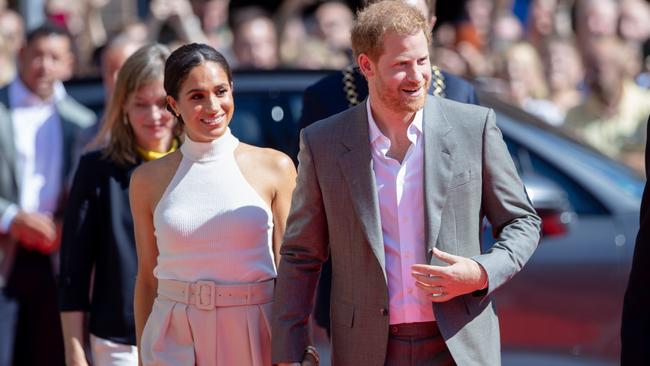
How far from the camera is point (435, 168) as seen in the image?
377 centimetres

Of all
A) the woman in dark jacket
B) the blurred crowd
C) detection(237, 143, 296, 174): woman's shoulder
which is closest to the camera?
detection(237, 143, 296, 174): woman's shoulder

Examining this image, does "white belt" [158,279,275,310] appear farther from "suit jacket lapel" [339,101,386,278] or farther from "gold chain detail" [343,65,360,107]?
"gold chain detail" [343,65,360,107]

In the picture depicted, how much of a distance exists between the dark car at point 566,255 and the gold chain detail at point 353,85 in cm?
159

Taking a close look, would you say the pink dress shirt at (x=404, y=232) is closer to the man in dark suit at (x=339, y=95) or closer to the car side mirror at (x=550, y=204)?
the man in dark suit at (x=339, y=95)

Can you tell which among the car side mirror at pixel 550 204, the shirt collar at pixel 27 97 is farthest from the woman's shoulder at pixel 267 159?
the shirt collar at pixel 27 97

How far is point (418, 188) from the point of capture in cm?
378

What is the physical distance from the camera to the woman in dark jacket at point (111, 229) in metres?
4.66

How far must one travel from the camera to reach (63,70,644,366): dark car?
634 centimetres

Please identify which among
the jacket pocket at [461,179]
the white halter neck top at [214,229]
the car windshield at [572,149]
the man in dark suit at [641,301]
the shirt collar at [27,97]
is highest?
the shirt collar at [27,97]

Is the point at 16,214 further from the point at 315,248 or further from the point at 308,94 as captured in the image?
the point at 315,248

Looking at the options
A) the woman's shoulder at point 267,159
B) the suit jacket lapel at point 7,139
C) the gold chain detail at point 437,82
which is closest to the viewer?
the woman's shoulder at point 267,159

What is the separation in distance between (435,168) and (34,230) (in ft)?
9.51

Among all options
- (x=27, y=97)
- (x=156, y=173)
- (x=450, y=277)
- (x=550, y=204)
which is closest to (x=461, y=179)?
(x=450, y=277)

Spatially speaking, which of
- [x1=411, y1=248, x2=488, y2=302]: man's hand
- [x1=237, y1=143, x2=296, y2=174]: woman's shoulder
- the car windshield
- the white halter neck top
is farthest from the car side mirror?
[x1=411, y1=248, x2=488, y2=302]: man's hand
